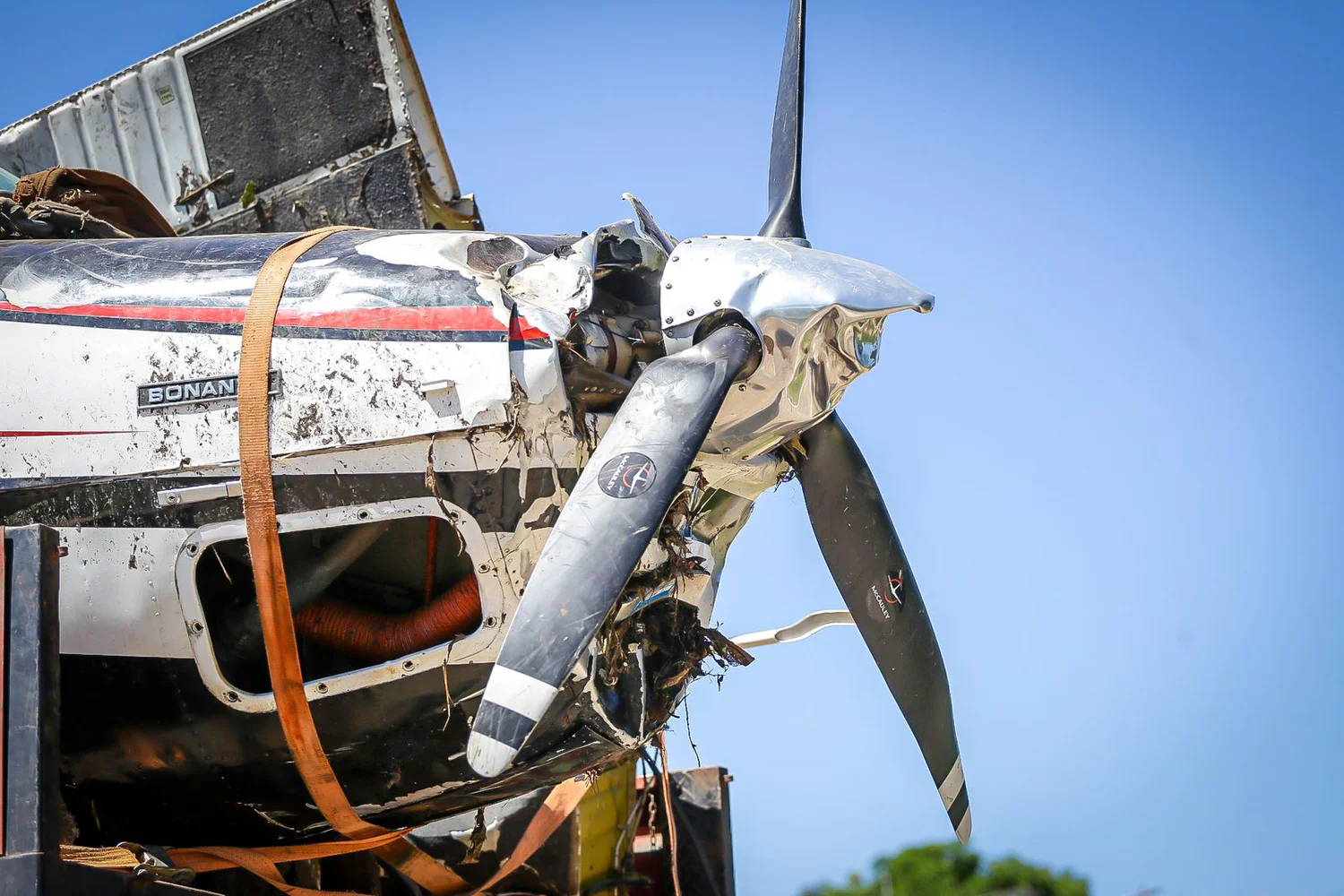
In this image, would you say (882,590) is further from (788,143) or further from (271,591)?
(271,591)

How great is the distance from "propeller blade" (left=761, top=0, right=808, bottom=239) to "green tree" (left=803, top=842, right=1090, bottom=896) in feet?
6.93

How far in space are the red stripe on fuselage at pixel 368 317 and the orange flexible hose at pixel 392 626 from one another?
72cm

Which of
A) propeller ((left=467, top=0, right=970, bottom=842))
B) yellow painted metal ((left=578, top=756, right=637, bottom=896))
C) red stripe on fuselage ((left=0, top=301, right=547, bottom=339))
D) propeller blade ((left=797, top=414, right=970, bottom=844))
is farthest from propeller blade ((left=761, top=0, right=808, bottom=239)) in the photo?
yellow painted metal ((left=578, top=756, right=637, bottom=896))

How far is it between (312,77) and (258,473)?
3.96 meters

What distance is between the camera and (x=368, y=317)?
12.8ft

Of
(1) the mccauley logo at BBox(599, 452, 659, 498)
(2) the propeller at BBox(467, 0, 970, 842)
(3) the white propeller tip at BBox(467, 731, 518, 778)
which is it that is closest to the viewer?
(3) the white propeller tip at BBox(467, 731, 518, 778)

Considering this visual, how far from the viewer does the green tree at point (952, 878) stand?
417 cm

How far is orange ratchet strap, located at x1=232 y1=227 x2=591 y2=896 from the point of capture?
12.4 ft

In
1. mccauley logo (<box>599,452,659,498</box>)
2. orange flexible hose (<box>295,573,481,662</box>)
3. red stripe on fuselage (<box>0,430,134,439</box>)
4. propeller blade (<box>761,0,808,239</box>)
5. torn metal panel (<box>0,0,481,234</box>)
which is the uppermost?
torn metal panel (<box>0,0,481,234</box>)

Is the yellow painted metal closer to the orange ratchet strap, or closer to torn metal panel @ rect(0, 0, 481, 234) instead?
the orange ratchet strap

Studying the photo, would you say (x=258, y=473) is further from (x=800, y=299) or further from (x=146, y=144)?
(x=146, y=144)

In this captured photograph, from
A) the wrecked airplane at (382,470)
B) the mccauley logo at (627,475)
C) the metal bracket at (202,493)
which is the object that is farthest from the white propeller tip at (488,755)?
the metal bracket at (202,493)

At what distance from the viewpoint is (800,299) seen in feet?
13.4

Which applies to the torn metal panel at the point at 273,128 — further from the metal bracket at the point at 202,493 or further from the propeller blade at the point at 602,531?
the propeller blade at the point at 602,531
